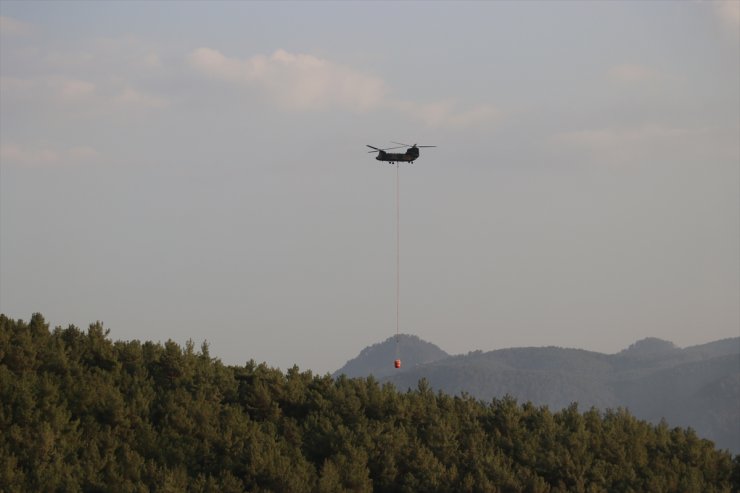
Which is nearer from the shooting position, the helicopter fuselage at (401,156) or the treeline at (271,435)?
the treeline at (271,435)

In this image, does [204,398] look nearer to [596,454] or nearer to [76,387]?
[76,387]

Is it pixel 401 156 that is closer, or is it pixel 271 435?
pixel 271 435

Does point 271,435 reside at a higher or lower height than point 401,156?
lower

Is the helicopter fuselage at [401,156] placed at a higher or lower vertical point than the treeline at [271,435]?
higher

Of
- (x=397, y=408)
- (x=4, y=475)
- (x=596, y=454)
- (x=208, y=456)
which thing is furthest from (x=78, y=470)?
(x=596, y=454)

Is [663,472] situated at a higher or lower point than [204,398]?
lower

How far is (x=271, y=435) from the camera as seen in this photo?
40.4 m

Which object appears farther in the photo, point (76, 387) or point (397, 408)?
point (397, 408)

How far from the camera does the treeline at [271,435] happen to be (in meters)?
36.9

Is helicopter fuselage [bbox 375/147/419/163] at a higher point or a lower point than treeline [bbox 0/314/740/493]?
higher

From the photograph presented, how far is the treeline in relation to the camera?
36906 mm

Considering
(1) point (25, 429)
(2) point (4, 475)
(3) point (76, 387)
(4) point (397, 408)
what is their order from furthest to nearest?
1. (4) point (397, 408)
2. (3) point (76, 387)
3. (1) point (25, 429)
4. (2) point (4, 475)

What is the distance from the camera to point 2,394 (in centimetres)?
3928

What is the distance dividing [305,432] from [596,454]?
1091 centimetres
